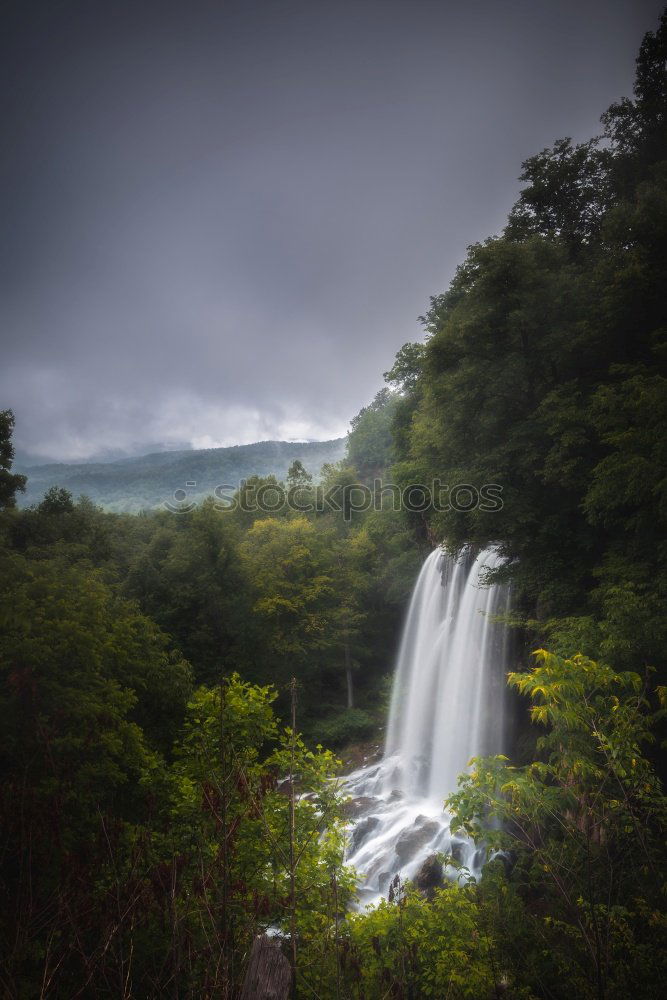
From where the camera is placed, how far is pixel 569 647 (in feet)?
28.5

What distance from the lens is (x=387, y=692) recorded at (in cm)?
2269

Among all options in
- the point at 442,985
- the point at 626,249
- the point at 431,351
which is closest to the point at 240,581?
the point at 431,351

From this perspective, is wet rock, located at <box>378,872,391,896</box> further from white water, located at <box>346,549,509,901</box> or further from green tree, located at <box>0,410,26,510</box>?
green tree, located at <box>0,410,26,510</box>

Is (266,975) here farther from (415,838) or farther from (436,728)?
(436,728)

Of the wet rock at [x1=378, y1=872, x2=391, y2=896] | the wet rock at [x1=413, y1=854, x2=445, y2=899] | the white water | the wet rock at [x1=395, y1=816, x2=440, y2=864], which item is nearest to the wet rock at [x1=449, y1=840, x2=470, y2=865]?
the white water

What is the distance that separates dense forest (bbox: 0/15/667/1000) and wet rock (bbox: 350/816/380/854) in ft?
2.38

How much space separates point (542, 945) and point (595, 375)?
12168 millimetres

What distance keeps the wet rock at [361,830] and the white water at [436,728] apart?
0.03 meters

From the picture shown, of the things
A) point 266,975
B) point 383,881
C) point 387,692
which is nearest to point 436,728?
point 387,692

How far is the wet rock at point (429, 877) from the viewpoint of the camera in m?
10.8

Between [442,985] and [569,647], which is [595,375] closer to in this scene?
[569,647]

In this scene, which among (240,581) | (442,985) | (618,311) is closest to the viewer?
(442,985)

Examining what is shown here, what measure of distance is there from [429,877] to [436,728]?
21.6 ft

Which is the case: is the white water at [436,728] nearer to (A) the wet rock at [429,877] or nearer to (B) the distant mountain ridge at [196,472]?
(A) the wet rock at [429,877]
